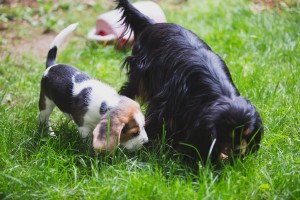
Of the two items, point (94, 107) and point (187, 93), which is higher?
→ point (187, 93)

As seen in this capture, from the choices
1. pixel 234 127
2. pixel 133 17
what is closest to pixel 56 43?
pixel 133 17

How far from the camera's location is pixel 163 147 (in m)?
4.07

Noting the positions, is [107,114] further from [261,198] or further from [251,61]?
[251,61]

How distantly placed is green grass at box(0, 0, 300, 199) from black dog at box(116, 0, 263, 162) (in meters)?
0.19

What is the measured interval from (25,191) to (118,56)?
3404 mm

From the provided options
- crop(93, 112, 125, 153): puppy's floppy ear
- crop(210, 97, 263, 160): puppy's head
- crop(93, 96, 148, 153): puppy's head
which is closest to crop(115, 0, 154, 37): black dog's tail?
crop(93, 96, 148, 153): puppy's head

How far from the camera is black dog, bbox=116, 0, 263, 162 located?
354cm

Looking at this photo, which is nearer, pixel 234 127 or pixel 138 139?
pixel 234 127

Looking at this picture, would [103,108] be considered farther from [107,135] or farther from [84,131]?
[107,135]

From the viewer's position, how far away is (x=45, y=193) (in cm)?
346

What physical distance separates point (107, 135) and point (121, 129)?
13 centimetres

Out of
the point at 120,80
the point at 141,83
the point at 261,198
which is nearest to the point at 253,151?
the point at 261,198

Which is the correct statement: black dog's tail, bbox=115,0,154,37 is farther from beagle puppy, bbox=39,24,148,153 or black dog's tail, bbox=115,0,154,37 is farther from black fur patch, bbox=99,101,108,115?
black fur patch, bbox=99,101,108,115

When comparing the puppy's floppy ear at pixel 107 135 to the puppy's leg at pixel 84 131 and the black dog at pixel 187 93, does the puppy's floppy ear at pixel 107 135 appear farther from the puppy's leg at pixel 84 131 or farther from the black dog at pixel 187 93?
the black dog at pixel 187 93
